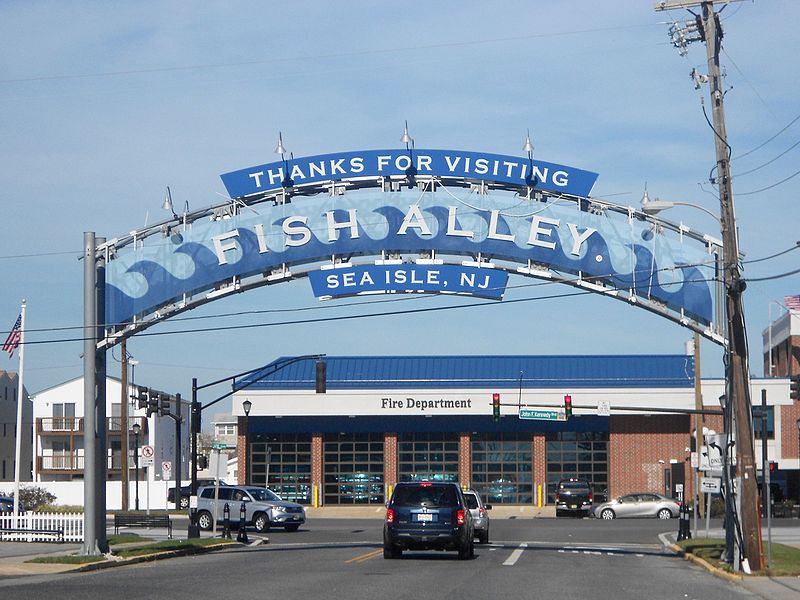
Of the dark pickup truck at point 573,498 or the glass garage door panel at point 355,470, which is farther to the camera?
the glass garage door panel at point 355,470

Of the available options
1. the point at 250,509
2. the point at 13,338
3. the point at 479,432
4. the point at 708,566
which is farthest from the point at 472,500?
the point at 479,432

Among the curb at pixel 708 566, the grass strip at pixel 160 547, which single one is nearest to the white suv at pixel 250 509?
the grass strip at pixel 160 547

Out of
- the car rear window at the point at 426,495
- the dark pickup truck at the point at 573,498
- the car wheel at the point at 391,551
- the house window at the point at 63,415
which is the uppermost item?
the house window at the point at 63,415

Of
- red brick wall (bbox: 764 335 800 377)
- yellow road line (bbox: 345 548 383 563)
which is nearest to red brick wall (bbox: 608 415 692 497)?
red brick wall (bbox: 764 335 800 377)

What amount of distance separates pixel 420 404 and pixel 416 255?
40.6 meters

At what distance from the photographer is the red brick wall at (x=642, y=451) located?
233 ft

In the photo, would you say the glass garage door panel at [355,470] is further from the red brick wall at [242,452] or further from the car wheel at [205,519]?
the car wheel at [205,519]

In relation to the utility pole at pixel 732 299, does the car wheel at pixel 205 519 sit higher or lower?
lower

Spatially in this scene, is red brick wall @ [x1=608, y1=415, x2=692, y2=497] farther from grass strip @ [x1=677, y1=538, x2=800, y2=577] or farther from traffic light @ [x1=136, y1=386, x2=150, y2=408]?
grass strip @ [x1=677, y1=538, x2=800, y2=577]

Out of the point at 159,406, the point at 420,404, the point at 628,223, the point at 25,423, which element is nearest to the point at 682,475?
the point at 628,223

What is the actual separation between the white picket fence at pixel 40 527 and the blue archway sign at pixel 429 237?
26.5 ft

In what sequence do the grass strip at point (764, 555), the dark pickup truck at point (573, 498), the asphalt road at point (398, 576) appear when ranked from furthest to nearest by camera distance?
1. the dark pickup truck at point (573, 498)
2. the grass strip at point (764, 555)
3. the asphalt road at point (398, 576)

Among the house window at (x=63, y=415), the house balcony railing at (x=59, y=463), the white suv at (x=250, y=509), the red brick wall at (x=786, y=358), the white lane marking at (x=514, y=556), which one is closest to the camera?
the white lane marking at (x=514, y=556)

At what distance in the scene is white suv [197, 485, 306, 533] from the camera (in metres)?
46.3
